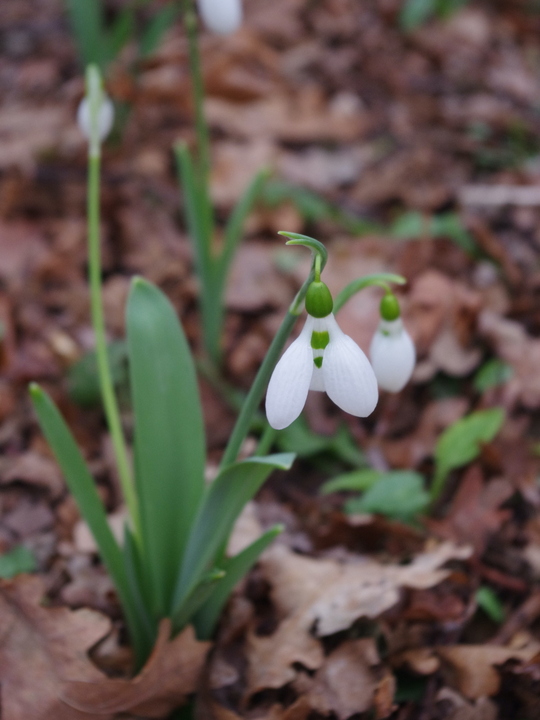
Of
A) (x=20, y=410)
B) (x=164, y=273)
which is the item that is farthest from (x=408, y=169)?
(x=20, y=410)

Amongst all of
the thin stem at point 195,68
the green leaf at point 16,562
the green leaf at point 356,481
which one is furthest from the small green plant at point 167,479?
the thin stem at point 195,68

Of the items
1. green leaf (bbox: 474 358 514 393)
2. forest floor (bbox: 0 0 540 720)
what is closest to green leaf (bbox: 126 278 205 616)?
forest floor (bbox: 0 0 540 720)

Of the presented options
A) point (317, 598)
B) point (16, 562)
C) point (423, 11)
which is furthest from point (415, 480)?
point (423, 11)

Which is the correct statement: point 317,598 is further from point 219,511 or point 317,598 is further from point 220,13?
point 220,13

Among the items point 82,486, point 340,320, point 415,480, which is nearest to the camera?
point 82,486

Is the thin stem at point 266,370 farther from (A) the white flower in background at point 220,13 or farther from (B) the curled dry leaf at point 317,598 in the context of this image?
(A) the white flower in background at point 220,13

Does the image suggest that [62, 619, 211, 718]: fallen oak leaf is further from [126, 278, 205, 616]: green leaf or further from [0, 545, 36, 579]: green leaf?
[0, 545, 36, 579]: green leaf
